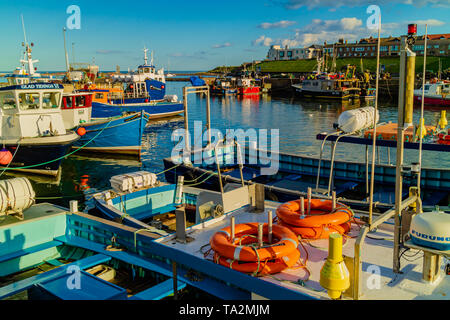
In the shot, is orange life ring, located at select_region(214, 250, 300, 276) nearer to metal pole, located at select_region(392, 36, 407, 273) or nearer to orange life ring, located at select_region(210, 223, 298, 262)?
orange life ring, located at select_region(210, 223, 298, 262)

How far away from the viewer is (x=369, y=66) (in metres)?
120

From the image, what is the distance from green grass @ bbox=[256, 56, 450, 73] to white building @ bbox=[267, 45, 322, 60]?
Answer: 2166 cm

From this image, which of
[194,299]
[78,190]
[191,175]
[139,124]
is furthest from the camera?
[139,124]

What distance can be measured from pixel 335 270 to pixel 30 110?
2307 cm

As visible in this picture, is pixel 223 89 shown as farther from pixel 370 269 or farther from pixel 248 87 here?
pixel 370 269

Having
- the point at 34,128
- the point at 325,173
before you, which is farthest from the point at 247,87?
the point at 325,173

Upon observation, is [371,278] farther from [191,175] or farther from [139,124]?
[139,124]

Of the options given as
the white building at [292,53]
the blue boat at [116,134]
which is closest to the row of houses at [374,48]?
the white building at [292,53]

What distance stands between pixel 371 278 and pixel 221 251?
2.47m

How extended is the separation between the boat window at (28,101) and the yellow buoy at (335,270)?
22.8m

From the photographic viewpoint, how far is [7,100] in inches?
904

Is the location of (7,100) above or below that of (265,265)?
above

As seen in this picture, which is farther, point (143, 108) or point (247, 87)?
point (247, 87)
